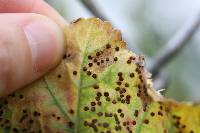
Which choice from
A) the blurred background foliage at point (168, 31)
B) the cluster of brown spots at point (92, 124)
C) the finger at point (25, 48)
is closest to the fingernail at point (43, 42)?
the finger at point (25, 48)

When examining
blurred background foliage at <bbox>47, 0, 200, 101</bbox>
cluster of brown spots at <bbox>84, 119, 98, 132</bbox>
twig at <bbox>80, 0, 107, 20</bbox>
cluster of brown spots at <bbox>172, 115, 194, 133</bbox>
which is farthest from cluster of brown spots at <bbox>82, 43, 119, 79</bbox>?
blurred background foliage at <bbox>47, 0, 200, 101</bbox>

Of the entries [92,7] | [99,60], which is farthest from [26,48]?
[92,7]

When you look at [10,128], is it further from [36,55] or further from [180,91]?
[180,91]

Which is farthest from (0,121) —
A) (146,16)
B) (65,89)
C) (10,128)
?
(146,16)

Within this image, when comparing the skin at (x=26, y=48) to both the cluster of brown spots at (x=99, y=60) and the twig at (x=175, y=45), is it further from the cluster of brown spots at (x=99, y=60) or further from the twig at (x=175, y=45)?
the twig at (x=175, y=45)

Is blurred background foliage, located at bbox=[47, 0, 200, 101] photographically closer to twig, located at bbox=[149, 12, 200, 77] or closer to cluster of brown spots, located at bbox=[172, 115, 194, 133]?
twig, located at bbox=[149, 12, 200, 77]
